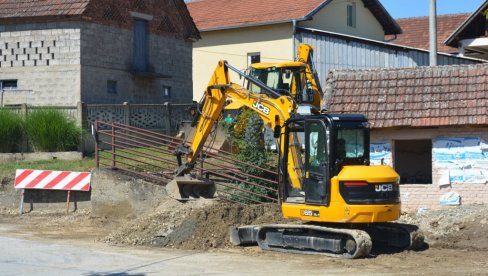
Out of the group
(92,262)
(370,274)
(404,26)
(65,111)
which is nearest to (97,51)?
(65,111)

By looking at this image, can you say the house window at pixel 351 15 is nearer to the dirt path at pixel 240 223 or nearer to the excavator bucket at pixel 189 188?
the dirt path at pixel 240 223

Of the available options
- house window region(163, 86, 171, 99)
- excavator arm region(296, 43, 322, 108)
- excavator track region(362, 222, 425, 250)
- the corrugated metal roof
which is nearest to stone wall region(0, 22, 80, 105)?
house window region(163, 86, 171, 99)

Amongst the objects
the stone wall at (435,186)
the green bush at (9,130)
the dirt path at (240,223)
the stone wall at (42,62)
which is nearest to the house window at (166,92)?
the stone wall at (42,62)

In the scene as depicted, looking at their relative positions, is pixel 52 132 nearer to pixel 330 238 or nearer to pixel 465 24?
pixel 330 238

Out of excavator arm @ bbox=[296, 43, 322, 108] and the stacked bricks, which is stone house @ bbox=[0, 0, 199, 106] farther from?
the stacked bricks

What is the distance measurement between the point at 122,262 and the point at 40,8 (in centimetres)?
1863

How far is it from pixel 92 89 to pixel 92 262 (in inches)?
676

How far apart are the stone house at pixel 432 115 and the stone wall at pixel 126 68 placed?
1240 centimetres

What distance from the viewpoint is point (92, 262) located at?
1540cm

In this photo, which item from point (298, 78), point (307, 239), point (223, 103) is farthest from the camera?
point (298, 78)

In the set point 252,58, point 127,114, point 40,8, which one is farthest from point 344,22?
point 127,114

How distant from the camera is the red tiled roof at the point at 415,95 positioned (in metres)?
20.4

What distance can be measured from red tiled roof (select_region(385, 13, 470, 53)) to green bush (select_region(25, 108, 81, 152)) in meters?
25.2

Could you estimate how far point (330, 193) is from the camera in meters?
15.8
